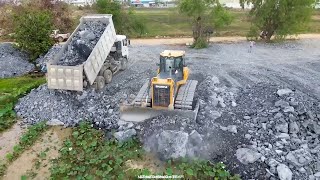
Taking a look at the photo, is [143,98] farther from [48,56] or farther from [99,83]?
[48,56]

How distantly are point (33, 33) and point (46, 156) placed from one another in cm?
1107

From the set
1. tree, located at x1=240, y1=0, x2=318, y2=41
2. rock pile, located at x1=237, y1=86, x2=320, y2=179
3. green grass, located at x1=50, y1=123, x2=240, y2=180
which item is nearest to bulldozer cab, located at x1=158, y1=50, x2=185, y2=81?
green grass, located at x1=50, y1=123, x2=240, y2=180

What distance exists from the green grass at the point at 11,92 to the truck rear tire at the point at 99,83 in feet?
9.95

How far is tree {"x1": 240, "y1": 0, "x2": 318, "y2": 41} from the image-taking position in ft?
72.5

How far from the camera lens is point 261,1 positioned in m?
23.0

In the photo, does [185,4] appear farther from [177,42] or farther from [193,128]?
[193,128]

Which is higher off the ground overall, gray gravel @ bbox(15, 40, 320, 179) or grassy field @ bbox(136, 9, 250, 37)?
grassy field @ bbox(136, 9, 250, 37)

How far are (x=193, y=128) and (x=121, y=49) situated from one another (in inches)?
294

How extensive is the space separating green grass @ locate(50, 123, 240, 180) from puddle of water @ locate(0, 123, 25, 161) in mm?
1748

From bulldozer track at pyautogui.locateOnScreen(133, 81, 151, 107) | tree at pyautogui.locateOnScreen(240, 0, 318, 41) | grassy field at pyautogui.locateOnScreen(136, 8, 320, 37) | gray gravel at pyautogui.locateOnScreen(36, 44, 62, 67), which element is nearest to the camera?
bulldozer track at pyautogui.locateOnScreen(133, 81, 151, 107)

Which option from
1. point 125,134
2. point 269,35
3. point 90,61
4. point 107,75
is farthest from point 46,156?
point 269,35

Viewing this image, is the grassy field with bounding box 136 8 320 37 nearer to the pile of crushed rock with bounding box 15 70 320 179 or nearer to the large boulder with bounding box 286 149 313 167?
the pile of crushed rock with bounding box 15 70 320 179

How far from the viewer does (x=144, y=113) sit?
11.8 m

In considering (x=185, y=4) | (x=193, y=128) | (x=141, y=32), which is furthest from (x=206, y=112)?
(x=141, y=32)
